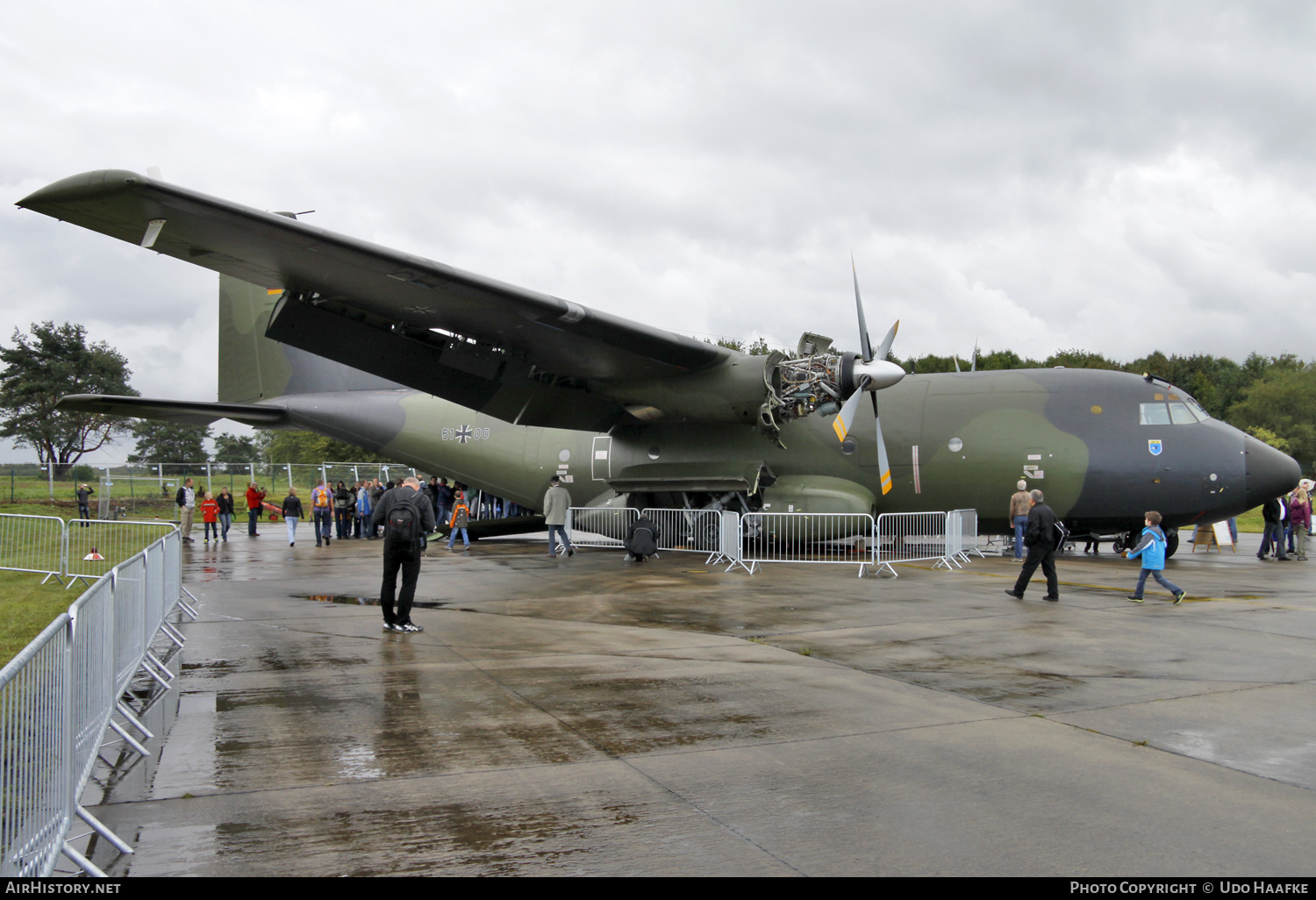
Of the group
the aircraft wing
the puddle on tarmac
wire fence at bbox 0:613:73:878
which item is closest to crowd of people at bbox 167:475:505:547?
the aircraft wing

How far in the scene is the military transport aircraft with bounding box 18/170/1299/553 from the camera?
42.2 ft

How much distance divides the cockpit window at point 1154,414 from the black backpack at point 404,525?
43.5 ft

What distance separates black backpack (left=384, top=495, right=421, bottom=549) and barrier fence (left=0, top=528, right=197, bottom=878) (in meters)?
3.26

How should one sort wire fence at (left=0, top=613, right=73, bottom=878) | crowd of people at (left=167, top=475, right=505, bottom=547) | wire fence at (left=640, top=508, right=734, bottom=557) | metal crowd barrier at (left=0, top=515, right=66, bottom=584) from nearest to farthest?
wire fence at (left=0, top=613, right=73, bottom=878)
metal crowd barrier at (left=0, top=515, right=66, bottom=584)
wire fence at (left=640, top=508, right=734, bottom=557)
crowd of people at (left=167, top=475, right=505, bottom=547)

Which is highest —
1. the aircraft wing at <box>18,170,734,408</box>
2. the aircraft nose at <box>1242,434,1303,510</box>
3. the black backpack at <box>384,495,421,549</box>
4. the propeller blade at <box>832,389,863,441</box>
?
the aircraft wing at <box>18,170,734,408</box>

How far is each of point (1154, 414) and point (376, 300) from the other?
1374 cm

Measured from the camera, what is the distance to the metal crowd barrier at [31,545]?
15805mm

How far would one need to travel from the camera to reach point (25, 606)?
11336 millimetres

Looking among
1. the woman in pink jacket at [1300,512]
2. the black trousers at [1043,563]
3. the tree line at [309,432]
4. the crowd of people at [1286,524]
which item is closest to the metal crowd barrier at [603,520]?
the black trousers at [1043,563]

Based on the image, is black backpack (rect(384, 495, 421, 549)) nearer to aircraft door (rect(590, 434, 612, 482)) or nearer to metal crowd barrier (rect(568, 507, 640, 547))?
metal crowd barrier (rect(568, 507, 640, 547))

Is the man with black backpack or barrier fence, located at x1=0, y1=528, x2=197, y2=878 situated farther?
the man with black backpack

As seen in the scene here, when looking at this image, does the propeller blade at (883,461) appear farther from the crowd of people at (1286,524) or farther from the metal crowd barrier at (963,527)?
the crowd of people at (1286,524)

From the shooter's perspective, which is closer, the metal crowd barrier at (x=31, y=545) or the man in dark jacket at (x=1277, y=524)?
the metal crowd barrier at (x=31, y=545)

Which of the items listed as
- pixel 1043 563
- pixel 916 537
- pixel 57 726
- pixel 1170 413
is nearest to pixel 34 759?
pixel 57 726
